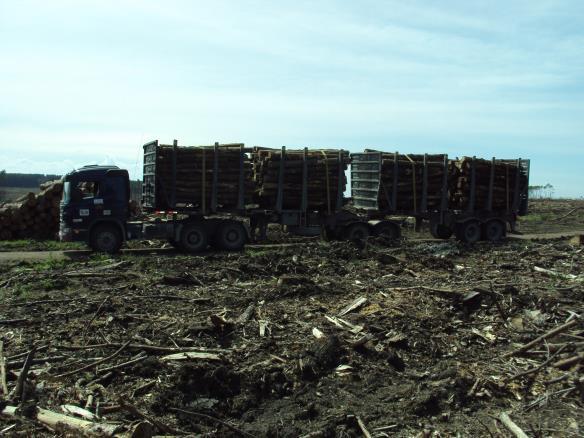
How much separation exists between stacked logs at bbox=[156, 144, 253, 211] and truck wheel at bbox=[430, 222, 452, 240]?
26.2 feet

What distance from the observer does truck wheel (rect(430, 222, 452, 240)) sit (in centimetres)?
2377

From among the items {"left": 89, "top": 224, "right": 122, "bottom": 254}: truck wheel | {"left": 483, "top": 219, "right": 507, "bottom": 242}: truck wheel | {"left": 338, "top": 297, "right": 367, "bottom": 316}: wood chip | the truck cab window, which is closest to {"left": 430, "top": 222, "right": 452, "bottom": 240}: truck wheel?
{"left": 483, "top": 219, "right": 507, "bottom": 242}: truck wheel

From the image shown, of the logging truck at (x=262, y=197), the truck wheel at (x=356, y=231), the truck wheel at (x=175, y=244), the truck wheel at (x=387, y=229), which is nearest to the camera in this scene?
the logging truck at (x=262, y=197)

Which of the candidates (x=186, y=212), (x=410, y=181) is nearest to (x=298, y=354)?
(x=186, y=212)

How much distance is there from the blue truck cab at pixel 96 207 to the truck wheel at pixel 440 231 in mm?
11631

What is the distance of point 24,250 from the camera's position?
2173cm

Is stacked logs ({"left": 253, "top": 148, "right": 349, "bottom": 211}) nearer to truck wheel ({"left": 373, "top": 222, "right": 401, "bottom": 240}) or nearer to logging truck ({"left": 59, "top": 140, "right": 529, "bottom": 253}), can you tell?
logging truck ({"left": 59, "top": 140, "right": 529, "bottom": 253})

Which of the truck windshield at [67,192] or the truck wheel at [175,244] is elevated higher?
the truck windshield at [67,192]

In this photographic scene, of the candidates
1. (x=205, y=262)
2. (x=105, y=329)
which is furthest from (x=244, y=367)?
(x=205, y=262)

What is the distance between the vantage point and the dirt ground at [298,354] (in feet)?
20.6

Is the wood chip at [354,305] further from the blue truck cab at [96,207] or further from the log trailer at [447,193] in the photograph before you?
the log trailer at [447,193]

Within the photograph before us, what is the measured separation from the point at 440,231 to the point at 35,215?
16.6 meters

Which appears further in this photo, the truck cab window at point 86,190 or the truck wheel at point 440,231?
the truck wheel at point 440,231

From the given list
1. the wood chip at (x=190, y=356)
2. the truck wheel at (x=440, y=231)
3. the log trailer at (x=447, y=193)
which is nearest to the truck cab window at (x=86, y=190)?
the log trailer at (x=447, y=193)
